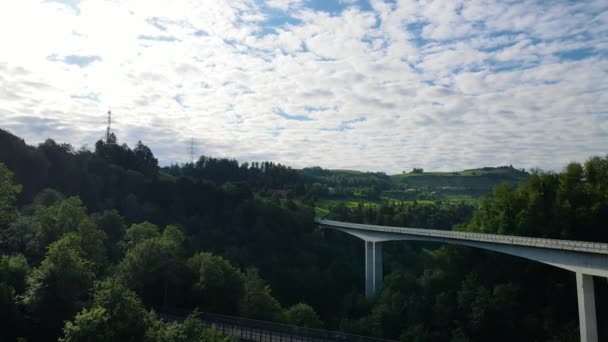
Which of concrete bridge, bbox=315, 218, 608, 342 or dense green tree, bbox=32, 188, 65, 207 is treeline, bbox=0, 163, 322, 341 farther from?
concrete bridge, bbox=315, 218, 608, 342

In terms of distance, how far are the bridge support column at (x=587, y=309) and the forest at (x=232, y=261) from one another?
287 centimetres

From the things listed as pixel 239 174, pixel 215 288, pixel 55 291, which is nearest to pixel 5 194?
pixel 55 291

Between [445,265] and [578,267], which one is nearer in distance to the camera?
[578,267]

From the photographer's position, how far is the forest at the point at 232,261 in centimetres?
2852

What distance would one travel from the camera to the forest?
28.5m

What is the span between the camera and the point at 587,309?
112 ft

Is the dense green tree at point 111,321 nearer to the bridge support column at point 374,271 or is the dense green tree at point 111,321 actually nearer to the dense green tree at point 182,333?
the dense green tree at point 182,333

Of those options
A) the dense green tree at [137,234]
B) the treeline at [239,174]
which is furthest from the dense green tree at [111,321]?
the treeline at [239,174]

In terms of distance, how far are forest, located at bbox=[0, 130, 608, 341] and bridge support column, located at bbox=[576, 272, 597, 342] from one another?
9.42 ft

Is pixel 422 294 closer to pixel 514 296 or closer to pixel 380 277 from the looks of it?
pixel 514 296

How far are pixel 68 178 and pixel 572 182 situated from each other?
7509 cm

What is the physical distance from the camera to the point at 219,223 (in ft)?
277

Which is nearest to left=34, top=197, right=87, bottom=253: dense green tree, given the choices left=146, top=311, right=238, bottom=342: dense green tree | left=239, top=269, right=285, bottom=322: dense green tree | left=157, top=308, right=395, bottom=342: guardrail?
left=157, top=308, right=395, bottom=342: guardrail

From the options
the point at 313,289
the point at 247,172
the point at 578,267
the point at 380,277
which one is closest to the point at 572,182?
the point at 578,267
